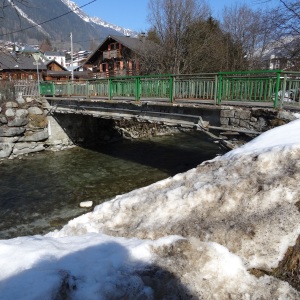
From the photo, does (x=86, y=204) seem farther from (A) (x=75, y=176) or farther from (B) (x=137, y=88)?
(B) (x=137, y=88)

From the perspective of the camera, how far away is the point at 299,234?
3447 mm

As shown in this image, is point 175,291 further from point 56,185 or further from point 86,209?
point 56,185

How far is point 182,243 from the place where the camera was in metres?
3.60

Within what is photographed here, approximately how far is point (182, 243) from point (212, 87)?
6.65 meters

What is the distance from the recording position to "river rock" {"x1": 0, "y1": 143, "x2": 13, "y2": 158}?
1642cm

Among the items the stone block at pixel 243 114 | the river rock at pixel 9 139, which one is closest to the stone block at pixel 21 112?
the river rock at pixel 9 139

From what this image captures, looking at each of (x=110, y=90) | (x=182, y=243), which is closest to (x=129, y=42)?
(x=110, y=90)

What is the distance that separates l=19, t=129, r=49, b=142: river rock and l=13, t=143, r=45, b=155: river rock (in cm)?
26

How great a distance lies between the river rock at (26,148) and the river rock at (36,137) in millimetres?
264

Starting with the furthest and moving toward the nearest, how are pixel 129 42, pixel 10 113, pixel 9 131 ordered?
pixel 129 42 < pixel 10 113 < pixel 9 131

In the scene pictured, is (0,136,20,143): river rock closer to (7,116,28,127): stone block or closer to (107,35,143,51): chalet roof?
(7,116,28,127): stone block

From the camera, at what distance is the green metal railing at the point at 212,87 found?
751 cm

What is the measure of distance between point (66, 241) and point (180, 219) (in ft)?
5.48

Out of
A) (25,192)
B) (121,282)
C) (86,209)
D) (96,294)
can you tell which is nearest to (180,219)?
(121,282)
